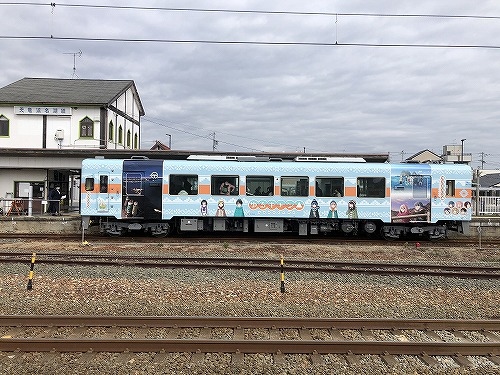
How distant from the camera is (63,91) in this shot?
32.0 metres

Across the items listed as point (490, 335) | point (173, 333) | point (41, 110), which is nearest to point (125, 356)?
point (173, 333)

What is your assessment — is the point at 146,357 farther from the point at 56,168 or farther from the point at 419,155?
the point at 419,155

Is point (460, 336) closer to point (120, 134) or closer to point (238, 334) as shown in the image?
point (238, 334)

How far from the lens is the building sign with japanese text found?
1148 inches

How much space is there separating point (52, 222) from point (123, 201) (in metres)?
5.89

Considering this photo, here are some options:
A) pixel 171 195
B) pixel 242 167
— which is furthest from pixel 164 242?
pixel 242 167

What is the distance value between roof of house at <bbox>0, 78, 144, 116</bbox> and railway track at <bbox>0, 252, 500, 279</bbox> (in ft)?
64.2

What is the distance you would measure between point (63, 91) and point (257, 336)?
3123 centimetres

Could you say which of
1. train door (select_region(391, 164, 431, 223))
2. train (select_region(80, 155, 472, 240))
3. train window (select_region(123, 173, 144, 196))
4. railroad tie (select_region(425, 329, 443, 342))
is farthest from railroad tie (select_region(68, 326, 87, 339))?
train door (select_region(391, 164, 431, 223))

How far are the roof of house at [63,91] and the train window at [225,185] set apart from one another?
649 inches

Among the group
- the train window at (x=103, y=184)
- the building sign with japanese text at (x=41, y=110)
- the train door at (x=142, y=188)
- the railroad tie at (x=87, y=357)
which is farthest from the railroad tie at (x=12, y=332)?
the building sign with japanese text at (x=41, y=110)

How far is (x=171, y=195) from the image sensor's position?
17.2m

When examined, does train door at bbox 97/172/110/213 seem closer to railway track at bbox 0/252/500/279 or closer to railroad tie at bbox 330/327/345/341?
railway track at bbox 0/252/500/279

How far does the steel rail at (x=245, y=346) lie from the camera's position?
19.4 feet
